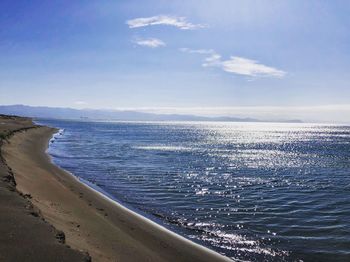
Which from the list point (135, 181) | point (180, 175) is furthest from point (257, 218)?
point (180, 175)

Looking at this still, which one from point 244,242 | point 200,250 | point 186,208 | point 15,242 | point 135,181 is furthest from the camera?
point 135,181

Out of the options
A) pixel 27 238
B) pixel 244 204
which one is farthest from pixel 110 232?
pixel 244 204

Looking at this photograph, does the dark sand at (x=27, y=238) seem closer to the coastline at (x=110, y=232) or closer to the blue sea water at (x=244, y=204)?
the coastline at (x=110, y=232)

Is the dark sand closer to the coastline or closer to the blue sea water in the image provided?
the coastline

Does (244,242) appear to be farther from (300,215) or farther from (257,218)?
(300,215)

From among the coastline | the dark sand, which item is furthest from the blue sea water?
the dark sand

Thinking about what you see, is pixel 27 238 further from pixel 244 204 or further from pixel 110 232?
pixel 244 204

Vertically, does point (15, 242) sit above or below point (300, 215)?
above

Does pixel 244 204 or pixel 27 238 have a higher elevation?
pixel 27 238

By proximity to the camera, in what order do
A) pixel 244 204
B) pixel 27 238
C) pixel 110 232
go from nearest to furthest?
pixel 27 238 → pixel 110 232 → pixel 244 204

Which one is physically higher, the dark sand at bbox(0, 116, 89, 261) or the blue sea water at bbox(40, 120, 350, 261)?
the dark sand at bbox(0, 116, 89, 261)

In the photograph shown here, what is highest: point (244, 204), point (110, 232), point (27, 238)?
point (27, 238)

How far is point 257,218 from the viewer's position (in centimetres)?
1969

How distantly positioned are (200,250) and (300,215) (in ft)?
29.0
